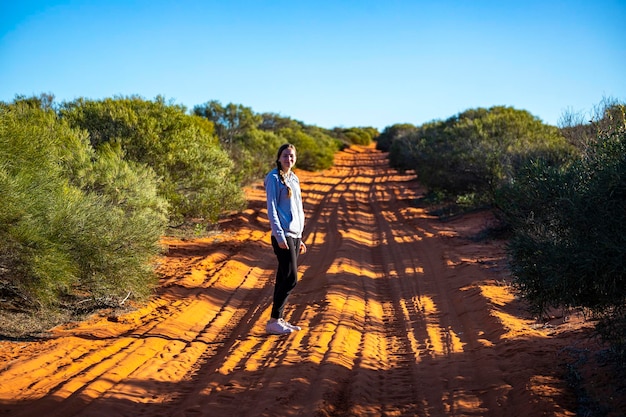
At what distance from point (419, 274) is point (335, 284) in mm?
1976

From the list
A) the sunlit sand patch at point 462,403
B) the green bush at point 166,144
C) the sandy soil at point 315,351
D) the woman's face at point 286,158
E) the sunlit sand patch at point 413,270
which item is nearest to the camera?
the sunlit sand patch at point 462,403

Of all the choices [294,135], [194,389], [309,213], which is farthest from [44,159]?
[294,135]

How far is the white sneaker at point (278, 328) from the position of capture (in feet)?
22.2

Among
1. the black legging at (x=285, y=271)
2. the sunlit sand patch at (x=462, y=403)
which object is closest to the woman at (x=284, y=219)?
the black legging at (x=285, y=271)

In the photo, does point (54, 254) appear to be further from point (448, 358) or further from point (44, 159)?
point (448, 358)

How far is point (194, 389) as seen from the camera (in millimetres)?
5012

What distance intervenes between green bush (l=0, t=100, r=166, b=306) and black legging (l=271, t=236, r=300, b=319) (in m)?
2.38

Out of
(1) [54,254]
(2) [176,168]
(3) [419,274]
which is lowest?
(3) [419,274]

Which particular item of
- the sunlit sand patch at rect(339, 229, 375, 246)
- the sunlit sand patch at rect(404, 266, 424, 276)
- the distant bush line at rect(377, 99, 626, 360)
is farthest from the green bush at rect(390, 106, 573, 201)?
the distant bush line at rect(377, 99, 626, 360)

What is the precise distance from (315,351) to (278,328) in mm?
897

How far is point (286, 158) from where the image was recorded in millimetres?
6598

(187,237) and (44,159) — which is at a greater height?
(44,159)

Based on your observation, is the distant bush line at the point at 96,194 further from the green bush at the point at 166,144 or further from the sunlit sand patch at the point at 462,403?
the sunlit sand patch at the point at 462,403

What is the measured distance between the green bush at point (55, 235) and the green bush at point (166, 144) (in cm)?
410
